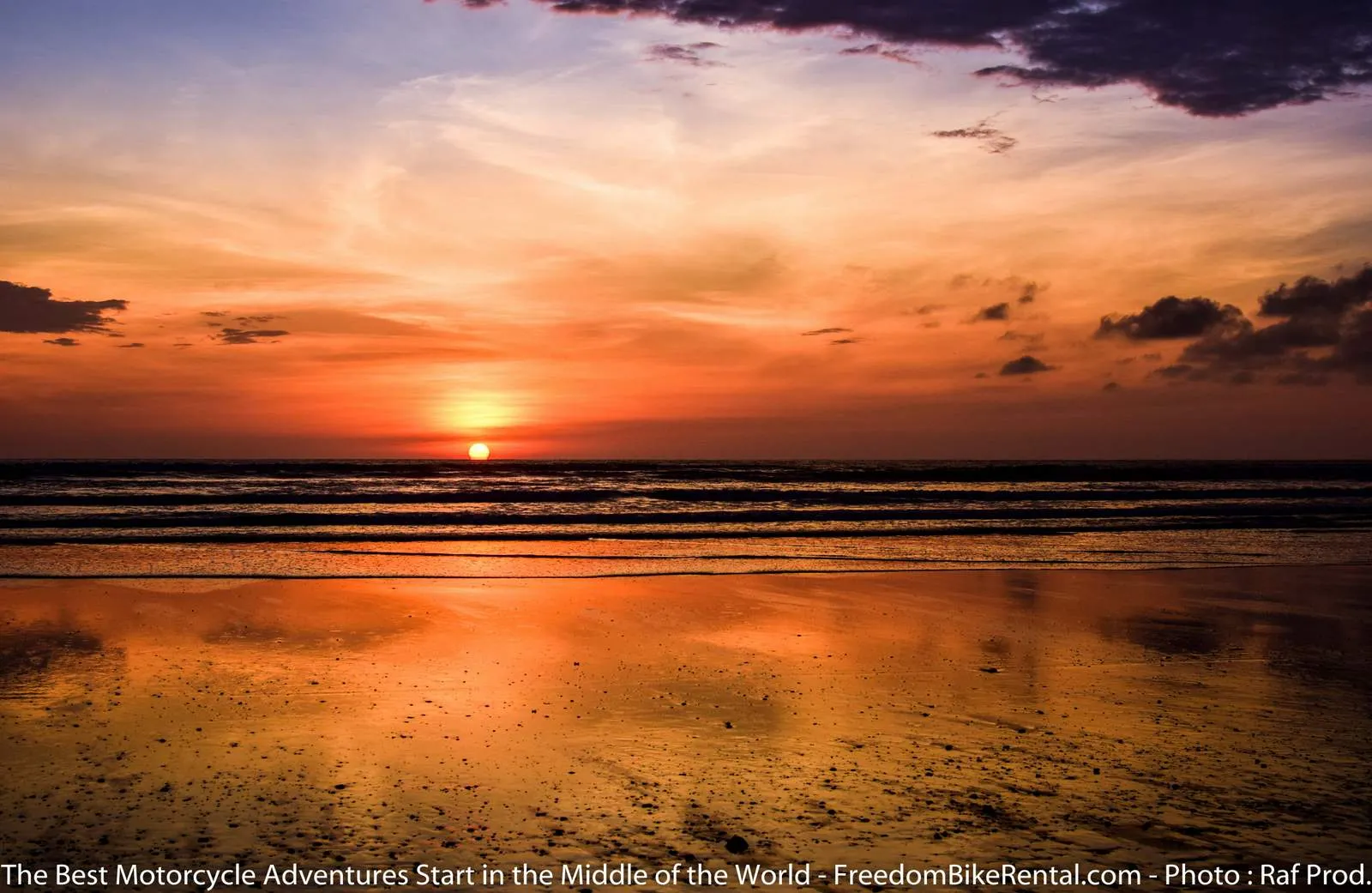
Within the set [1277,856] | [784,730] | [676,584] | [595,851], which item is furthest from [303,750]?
[676,584]

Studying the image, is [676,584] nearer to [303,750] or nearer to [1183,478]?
[303,750]

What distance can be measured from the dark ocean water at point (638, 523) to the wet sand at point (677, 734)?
8.22m

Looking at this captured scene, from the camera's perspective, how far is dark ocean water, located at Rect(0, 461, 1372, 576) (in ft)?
82.5

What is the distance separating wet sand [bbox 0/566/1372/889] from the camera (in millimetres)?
6758

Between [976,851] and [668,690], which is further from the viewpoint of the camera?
[668,690]

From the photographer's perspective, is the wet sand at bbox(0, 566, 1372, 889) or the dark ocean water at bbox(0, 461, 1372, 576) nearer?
the wet sand at bbox(0, 566, 1372, 889)

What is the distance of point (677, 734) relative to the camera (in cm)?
923

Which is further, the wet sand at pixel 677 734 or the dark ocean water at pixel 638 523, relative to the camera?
the dark ocean water at pixel 638 523

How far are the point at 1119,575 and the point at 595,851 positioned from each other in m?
18.7

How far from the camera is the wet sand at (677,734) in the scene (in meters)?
6.76

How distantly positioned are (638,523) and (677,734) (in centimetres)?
2899

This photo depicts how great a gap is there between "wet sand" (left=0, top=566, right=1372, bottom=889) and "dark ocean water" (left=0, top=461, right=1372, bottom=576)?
822cm

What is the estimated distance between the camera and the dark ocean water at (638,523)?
2514cm

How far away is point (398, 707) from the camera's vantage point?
10.2m
